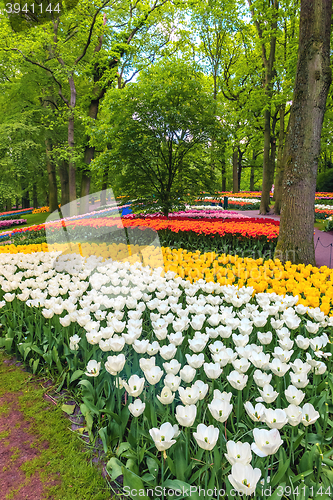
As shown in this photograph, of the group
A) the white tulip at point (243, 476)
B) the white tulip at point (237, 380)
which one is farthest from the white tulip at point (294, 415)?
the white tulip at point (243, 476)

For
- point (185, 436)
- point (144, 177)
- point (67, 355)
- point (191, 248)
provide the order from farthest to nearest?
point (144, 177) < point (191, 248) < point (67, 355) < point (185, 436)

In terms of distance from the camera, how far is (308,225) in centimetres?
464

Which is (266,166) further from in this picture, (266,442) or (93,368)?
(266,442)

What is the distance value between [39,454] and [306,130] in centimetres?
487

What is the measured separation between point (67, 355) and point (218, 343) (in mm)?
1335

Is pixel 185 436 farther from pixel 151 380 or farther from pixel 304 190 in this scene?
pixel 304 190

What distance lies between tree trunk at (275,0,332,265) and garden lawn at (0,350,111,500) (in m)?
3.93

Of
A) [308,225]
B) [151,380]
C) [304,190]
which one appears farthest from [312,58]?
[151,380]

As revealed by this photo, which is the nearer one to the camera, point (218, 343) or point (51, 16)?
point (218, 343)

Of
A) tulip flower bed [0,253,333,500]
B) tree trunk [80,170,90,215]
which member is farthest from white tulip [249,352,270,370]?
tree trunk [80,170,90,215]

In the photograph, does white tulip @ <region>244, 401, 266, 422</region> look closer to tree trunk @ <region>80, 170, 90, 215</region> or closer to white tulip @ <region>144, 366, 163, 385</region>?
white tulip @ <region>144, 366, 163, 385</region>

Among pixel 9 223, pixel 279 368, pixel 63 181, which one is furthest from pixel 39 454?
pixel 63 181

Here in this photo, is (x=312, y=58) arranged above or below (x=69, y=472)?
above

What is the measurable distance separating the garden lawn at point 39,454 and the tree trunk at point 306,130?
12.9ft
